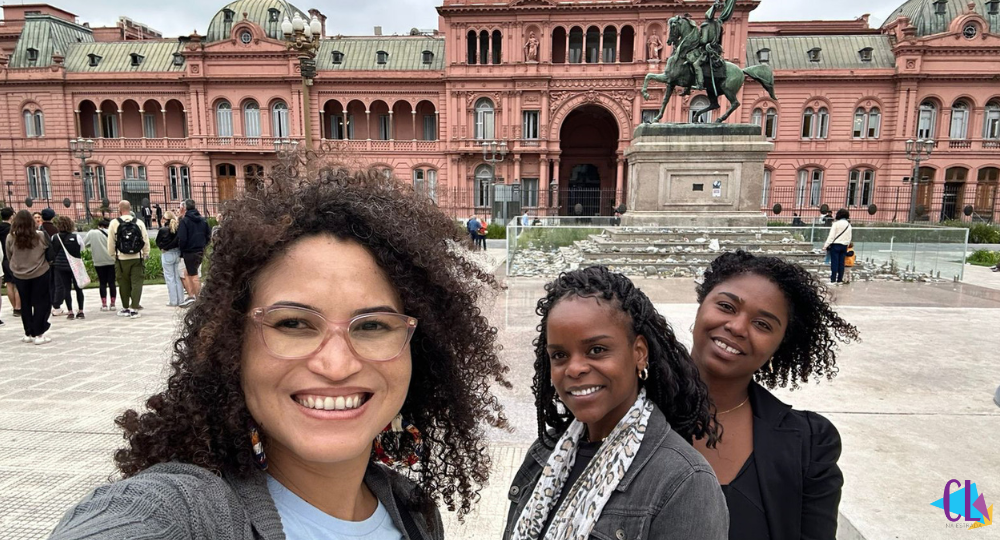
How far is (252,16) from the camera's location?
38.4m

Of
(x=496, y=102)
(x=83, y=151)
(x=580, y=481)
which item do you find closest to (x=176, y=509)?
(x=580, y=481)

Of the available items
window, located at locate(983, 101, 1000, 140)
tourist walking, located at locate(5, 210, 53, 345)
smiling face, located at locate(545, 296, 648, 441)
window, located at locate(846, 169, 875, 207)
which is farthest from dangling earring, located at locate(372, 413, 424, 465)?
window, located at locate(983, 101, 1000, 140)

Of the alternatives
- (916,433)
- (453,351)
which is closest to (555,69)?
(916,433)

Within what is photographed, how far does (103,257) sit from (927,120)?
144 feet

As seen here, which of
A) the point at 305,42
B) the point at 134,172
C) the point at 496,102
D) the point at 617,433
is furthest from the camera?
the point at 134,172

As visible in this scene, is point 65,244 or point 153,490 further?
point 65,244

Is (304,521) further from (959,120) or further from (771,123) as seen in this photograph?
(959,120)

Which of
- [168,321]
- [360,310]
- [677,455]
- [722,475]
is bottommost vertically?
[168,321]

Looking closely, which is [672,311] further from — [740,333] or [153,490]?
[153,490]

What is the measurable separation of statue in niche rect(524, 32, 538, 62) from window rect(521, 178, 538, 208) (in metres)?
7.52

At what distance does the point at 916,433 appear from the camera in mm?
4309

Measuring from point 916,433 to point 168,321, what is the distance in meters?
9.95

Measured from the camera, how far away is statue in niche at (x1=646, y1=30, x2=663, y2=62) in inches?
1355

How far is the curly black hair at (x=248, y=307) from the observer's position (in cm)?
118
